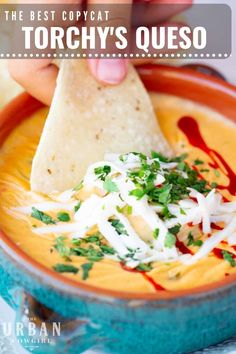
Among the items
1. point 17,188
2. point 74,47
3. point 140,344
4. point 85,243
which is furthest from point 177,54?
point 140,344

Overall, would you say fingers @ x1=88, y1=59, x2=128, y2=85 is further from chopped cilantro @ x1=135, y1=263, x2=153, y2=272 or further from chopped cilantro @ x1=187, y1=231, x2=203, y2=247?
chopped cilantro @ x1=135, y1=263, x2=153, y2=272

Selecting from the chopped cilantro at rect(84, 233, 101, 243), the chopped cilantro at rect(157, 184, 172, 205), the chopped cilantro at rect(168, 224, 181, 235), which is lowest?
the chopped cilantro at rect(84, 233, 101, 243)

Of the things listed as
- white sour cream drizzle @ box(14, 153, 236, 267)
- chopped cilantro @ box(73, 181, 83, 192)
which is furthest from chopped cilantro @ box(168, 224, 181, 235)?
chopped cilantro @ box(73, 181, 83, 192)

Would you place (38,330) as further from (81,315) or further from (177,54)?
(177,54)

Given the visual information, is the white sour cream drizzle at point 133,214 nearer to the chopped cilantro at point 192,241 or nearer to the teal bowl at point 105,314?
the chopped cilantro at point 192,241

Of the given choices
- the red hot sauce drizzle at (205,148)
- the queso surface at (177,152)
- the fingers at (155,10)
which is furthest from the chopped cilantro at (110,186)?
the fingers at (155,10)
